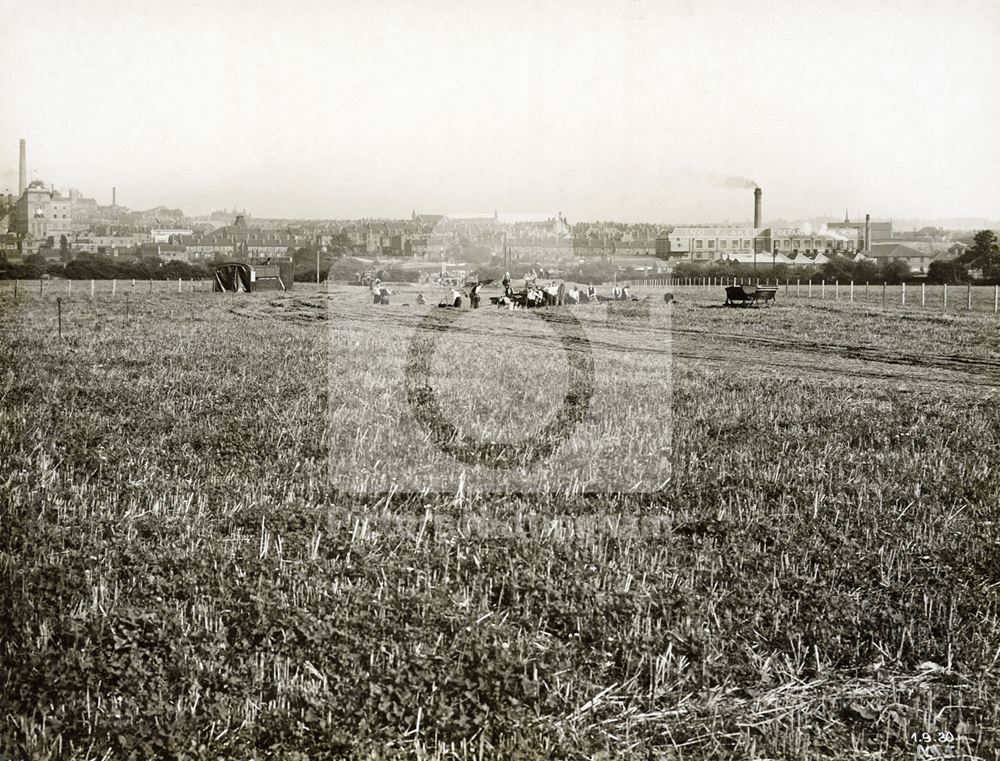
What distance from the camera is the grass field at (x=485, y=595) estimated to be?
18.6 ft

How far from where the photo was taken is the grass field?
5676mm

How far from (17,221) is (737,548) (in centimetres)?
1412

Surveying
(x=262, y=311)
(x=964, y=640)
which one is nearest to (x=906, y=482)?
(x=964, y=640)

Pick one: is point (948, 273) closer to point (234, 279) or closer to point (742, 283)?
point (742, 283)

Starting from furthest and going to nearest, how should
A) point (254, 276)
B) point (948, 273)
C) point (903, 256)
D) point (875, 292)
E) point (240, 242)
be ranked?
point (903, 256), point (240, 242), point (875, 292), point (948, 273), point (254, 276)

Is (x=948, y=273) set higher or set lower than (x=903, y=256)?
lower

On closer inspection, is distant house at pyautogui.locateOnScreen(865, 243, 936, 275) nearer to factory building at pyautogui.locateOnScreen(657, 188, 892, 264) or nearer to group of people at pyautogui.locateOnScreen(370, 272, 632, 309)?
factory building at pyautogui.locateOnScreen(657, 188, 892, 264)

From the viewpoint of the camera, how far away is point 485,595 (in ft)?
24.4

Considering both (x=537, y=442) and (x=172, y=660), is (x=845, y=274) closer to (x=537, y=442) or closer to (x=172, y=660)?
(x=537, y=442)

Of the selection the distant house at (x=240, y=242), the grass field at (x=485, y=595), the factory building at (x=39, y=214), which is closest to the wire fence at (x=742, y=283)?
the distant house at (x=240, y=242)

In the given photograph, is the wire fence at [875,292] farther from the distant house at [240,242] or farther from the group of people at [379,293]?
the distant house at [240,242]

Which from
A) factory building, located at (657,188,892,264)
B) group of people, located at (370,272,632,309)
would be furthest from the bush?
group of people, located at (370,272,632,309)

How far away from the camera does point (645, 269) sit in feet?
132

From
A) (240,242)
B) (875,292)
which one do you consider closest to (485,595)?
(240,242)
